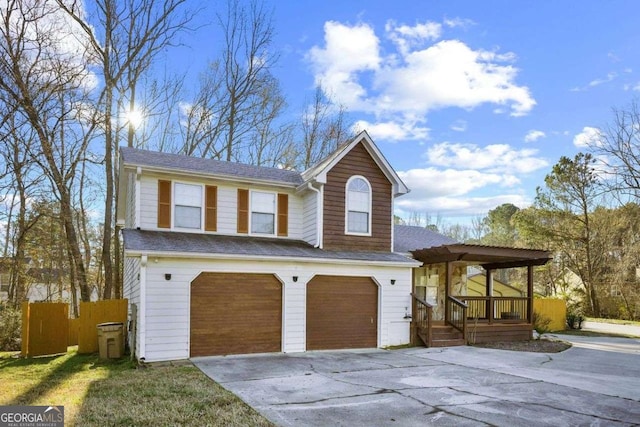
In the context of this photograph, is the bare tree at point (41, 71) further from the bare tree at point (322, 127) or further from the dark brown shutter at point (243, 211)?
the bare tree at point (322, 127)

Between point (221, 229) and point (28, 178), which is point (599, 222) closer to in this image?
point (221, 229)

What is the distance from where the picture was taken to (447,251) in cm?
1395

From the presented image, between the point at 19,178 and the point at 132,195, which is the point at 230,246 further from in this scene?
the point at 19,178

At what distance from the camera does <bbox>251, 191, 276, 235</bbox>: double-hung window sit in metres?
14.3

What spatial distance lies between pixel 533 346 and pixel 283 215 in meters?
9.01


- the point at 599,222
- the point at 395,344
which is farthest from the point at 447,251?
the point at 599,222

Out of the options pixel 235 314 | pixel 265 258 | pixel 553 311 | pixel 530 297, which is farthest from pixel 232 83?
pixel 553 311

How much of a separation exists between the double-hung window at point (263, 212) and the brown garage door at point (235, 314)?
7.61ft

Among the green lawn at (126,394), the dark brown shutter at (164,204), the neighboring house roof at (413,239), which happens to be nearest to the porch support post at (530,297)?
the neighboring house roof at (413,239)

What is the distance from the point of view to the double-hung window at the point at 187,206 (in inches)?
522

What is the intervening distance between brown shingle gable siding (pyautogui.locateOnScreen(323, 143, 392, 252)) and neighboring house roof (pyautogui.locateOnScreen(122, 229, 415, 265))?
398 millimetres

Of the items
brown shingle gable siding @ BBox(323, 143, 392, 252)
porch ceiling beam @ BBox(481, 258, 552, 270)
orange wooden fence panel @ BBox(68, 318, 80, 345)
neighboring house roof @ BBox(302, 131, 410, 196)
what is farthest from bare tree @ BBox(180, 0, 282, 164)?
porch ceiling beam @ BBox(481, 258, 552, 270)

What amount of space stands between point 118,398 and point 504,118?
20379 mm

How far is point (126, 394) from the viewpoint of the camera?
7441 millimetres
